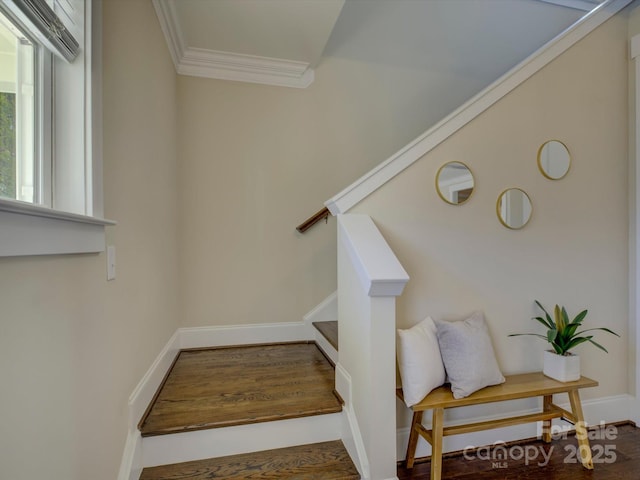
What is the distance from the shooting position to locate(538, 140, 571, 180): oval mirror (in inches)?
77.1

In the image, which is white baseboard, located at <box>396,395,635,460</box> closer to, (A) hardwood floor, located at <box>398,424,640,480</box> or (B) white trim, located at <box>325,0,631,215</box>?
(A) hardwood floor, located at <box>398,424,640,480</box>

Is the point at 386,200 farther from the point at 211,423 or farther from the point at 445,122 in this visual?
the point at 211,423

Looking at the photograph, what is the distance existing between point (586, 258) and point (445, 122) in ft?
4.36

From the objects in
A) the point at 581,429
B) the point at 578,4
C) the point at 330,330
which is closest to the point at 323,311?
the point at 330,330

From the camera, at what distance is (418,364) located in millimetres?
1537

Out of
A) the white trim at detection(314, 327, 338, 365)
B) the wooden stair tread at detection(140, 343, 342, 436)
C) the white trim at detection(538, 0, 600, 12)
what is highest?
the white trim at detection(538, 0, 600, 12)

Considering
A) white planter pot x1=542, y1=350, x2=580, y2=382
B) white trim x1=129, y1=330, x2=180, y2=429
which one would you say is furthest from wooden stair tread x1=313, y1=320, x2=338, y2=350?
white planter pot x1=542, y1=350, x2=580, y2=382

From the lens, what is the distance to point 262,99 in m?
2.73

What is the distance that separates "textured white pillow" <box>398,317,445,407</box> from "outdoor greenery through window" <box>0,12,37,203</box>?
1.56 meters

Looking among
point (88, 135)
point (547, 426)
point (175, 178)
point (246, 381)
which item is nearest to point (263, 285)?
point (246, 381)

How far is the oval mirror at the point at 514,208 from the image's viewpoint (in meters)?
1.88

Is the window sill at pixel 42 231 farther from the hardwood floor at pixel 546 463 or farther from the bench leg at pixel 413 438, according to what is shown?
the hardwood floor at pixel 546 463

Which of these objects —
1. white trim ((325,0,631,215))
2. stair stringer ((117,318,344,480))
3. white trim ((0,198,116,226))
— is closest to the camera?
white trim ((0,198,116,226))

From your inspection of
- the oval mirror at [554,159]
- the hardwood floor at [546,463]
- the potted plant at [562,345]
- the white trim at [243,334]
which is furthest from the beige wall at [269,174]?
the potted plant at [562,345]
